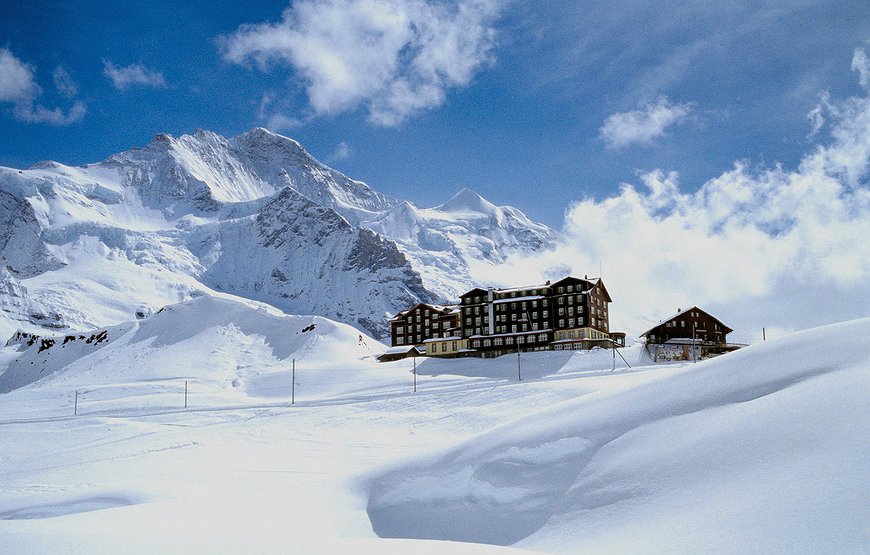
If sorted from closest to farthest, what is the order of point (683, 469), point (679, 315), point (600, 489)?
point (683, 469), point (600, 489), point (679, 315)

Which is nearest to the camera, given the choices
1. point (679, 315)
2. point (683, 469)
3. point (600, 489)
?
point (683, 469)

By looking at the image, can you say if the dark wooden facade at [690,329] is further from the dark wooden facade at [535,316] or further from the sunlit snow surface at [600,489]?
the sunlit snow surface at [600,489]

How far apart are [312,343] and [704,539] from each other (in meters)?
99.1

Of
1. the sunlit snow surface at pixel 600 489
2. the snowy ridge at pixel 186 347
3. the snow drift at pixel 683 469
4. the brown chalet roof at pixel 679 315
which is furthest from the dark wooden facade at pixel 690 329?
the snow drift at pixel 683 469

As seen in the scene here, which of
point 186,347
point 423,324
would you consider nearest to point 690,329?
point 423,324

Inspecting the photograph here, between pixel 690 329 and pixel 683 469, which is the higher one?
pixel 690 329

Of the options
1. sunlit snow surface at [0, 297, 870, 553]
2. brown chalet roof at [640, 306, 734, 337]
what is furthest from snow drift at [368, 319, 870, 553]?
brown chalet roof at [640, 306, 734, 337]

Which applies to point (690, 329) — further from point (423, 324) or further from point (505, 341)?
point (423, 324)

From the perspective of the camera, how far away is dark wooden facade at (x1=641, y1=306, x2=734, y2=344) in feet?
269

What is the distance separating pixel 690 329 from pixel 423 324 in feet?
150

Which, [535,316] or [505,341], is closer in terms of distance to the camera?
[505,341]

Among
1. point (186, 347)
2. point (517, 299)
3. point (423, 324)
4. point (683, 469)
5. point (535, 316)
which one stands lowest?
point (683, 469)

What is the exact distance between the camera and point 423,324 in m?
114

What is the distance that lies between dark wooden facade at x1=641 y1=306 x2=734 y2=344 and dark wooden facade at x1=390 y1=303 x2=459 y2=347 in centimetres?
3522
